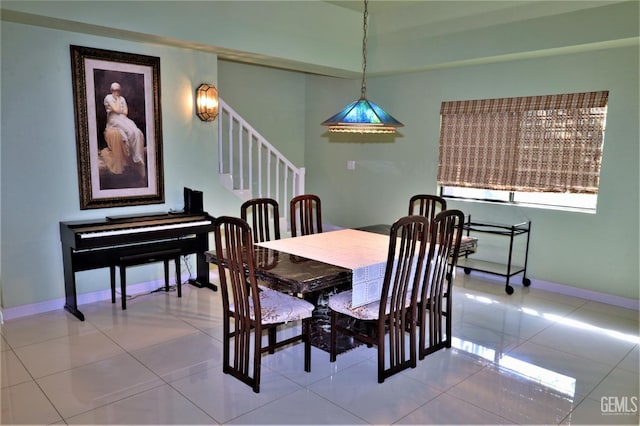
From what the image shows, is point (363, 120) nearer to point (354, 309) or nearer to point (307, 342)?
point (354, 309)

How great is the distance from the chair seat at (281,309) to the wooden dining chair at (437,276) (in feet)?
2.73

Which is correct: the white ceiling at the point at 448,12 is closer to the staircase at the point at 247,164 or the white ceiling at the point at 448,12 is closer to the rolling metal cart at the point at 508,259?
the staircase at the point at 247,164

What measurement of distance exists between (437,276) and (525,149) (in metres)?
2.43

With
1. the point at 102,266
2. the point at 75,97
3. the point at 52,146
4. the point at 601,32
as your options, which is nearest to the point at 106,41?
the point at 75,97

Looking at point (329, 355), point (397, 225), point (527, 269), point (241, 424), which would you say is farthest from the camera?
point (527, 269)

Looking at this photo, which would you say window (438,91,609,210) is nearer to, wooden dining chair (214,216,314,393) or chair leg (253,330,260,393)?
wooden dining chair (214,216,314,393)

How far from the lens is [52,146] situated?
3.82 meters

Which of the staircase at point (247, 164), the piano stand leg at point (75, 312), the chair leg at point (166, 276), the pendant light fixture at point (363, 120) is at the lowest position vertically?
the piano stand leg at point (75, 312)

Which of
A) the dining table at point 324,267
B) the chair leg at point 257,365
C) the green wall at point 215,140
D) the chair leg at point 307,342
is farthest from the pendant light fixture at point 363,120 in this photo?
the green wall at point 215,140

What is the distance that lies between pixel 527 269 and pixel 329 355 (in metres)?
2.82

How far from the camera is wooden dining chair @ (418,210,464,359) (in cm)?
296

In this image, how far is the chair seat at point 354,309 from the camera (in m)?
2.85

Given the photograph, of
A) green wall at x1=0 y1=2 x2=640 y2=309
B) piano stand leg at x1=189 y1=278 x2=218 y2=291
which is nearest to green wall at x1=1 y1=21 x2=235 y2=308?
green wall at x1=0 y1=2 x2=640 y2=309

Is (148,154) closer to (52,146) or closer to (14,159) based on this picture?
(52,146)
